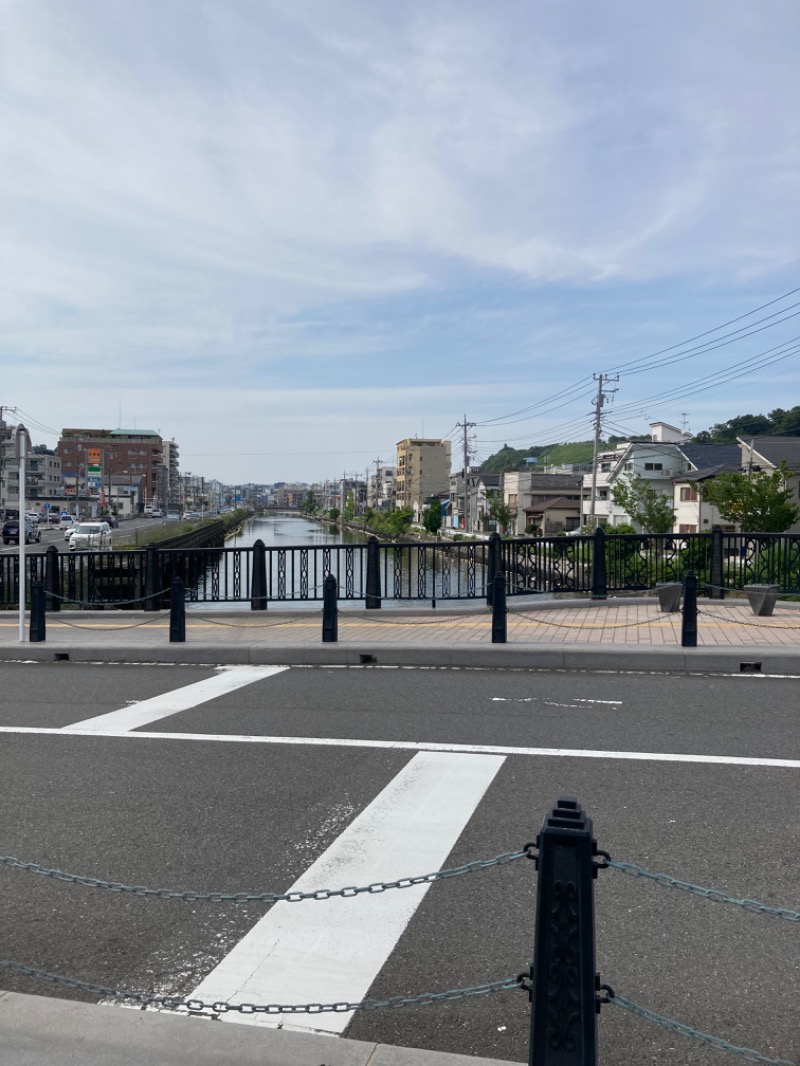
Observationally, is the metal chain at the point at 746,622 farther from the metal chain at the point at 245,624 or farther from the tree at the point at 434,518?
the tree at the point at 434,518

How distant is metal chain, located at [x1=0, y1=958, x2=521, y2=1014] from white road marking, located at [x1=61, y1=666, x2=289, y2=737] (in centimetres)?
441

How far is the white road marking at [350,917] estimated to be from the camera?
12.0 feet

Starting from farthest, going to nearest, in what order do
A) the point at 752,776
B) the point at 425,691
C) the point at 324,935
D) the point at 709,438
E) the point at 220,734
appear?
the point at 709,438, the point at 425,691, the point at 220,734, the point at 752,776, the point at 324,935

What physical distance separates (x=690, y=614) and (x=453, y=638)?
10.4 feet

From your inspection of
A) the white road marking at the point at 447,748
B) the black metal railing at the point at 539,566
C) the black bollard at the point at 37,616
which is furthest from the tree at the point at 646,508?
the white road marking at the point at 447,748

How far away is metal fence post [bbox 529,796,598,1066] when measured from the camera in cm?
265

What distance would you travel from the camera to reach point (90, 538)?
181 feet

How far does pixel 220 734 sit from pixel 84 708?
78.9 inches

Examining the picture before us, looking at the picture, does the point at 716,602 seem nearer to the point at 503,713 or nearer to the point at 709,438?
the point at 503,713

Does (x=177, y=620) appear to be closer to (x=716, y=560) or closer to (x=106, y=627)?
(x=106, y=627)

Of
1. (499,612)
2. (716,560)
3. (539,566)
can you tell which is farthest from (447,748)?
(716,560)

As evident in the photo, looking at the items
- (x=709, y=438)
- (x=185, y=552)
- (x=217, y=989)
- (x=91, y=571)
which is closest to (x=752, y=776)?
(x=217, y=989)

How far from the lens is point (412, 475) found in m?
169

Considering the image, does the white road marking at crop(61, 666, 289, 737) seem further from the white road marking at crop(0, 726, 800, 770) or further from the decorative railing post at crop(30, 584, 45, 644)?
the decorative railing post at crop(30, 584, 45, 644)
